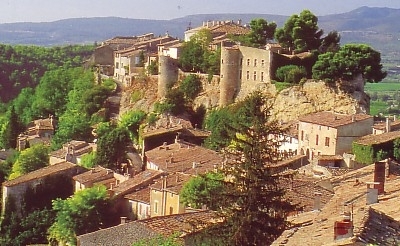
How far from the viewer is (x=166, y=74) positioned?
167 ft

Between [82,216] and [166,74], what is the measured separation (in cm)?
1897

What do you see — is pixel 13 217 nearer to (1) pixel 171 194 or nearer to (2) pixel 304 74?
(1) pixel 171 194

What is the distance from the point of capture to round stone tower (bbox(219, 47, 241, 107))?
1809 inches

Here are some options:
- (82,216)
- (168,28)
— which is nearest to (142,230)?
(82,216)

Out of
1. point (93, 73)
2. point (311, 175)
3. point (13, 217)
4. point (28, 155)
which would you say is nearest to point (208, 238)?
point (311, 175)

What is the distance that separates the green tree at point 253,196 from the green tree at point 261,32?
104 feet

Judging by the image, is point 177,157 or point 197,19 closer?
point 177,157

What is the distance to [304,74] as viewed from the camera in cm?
4253

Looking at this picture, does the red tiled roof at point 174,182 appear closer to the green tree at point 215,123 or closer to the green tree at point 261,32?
the green tree at point 215,123

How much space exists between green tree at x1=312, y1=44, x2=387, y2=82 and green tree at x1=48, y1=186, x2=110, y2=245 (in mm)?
13049

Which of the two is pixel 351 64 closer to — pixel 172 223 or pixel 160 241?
pixel 172 223

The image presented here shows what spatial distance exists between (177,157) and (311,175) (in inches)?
402

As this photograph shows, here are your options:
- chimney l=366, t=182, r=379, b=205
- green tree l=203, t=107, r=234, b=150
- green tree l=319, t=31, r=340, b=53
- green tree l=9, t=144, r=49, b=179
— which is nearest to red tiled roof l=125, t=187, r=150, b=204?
green tree l=203, t=107, r=234, b=150

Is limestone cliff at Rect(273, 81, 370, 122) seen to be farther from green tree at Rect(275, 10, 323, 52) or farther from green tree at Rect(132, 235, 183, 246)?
green tree at Rect(132, 235, 183, 246)
